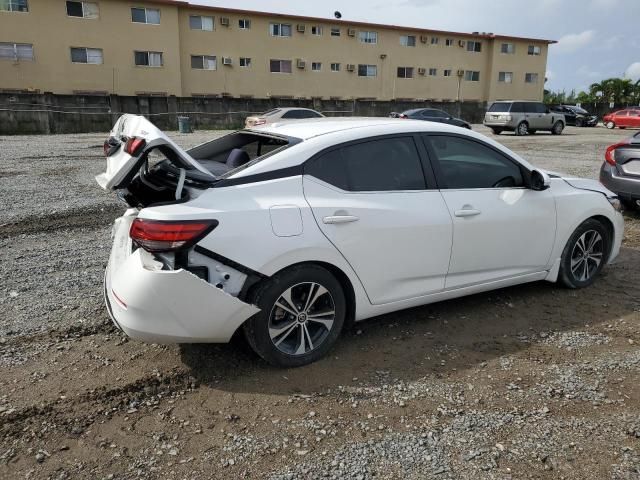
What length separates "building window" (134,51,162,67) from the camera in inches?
1293

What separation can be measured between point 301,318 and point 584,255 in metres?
2.93

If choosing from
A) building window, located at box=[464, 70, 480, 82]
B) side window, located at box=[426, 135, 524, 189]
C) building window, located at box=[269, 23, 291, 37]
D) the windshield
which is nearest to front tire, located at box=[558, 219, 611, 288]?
side window, located at box=[426, 135, 524, 189]

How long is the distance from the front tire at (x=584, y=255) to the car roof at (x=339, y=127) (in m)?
1.69

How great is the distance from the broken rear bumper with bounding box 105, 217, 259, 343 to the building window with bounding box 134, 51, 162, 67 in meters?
33.7

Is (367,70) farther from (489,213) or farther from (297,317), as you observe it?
(297,317)

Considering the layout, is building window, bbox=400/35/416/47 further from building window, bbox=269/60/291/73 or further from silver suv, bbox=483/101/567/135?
silver suv, bbox=483/101/567/135

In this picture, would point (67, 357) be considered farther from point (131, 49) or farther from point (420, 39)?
point (420, 39)

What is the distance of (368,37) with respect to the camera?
131ft

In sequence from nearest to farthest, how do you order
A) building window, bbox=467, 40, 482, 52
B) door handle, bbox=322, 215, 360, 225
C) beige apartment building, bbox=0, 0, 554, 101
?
door handle, bbox=322, 215, 360, 225
beige apartment building, bbox=0, 0, 554, 101
building window, bbox=467, 40, 482, 52

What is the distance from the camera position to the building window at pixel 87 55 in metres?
31.2

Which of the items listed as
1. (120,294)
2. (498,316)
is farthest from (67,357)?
(498,316)

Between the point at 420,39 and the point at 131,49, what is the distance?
22.7 metres

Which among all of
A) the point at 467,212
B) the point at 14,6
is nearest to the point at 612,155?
the point at 467,212

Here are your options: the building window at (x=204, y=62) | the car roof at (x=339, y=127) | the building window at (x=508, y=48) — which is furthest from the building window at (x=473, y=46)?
the car roof at (x=339, y=127)
